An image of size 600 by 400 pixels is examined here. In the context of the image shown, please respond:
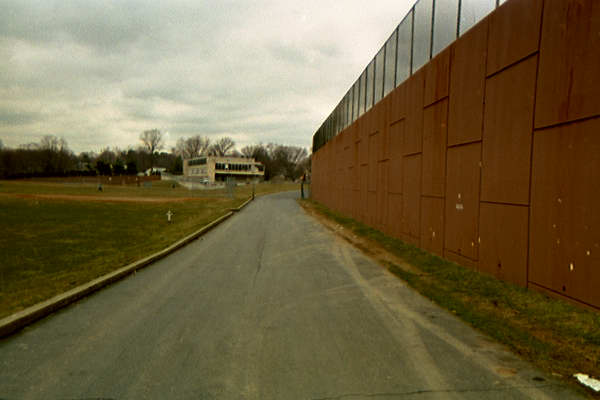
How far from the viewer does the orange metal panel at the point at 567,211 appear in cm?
515

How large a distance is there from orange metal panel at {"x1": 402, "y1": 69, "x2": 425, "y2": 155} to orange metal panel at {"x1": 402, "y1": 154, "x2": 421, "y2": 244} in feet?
1.24

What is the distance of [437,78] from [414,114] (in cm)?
169

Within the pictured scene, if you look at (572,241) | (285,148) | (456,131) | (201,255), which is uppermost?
(285,148)

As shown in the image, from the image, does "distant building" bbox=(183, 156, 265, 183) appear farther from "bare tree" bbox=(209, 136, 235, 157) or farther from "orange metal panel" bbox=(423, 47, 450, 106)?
"orange metal panel" bbox=(423, 47, 450, 106)

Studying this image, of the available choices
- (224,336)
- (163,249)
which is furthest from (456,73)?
(163,249)

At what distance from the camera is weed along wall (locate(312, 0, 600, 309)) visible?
5.34 meters

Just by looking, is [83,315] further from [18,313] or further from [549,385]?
[549,385]

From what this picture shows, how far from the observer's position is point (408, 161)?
40.3ft

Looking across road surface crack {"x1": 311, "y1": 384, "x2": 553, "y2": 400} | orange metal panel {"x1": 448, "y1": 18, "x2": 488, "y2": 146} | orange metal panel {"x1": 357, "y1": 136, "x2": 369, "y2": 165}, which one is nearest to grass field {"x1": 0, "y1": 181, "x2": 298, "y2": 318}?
road surface crack {"x1": 311, "y1": 384, "x2": 553, "y2": 400}

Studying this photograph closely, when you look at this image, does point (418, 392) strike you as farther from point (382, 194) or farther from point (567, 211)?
point (382, 194)

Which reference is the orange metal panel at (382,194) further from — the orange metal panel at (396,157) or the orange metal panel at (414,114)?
the orange metal panel at (414,114)

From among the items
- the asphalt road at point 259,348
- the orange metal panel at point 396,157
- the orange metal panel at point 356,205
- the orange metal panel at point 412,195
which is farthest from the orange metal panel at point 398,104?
the asphalt road at point 259,348


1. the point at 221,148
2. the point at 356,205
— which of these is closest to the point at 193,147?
Result: the point at 221,148

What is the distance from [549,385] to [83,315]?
5.99 meters
